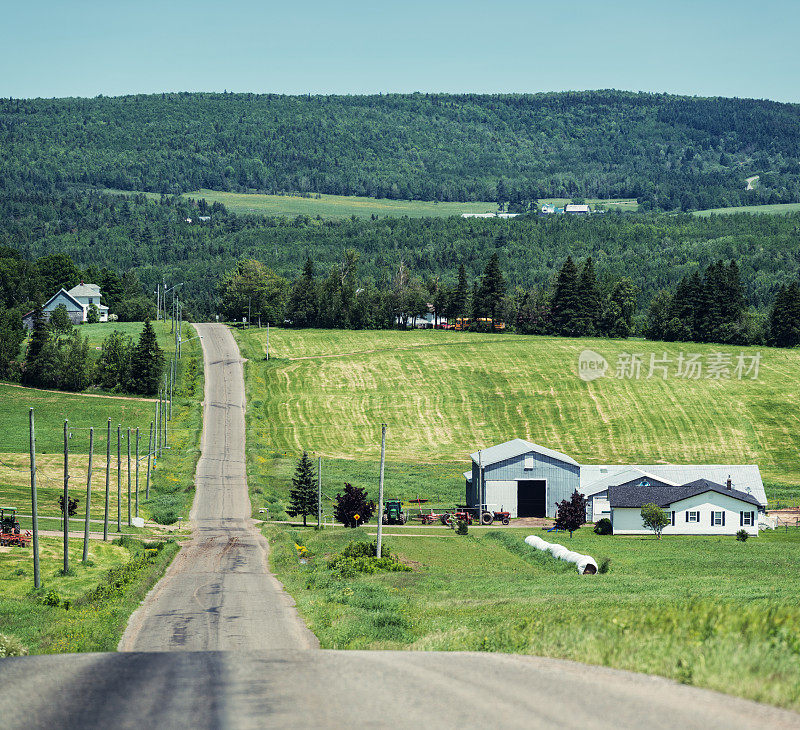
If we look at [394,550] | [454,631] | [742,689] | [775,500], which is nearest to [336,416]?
[775,500]

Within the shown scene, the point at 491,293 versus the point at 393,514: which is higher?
the point at 491,293

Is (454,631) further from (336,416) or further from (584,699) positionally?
(336,416)

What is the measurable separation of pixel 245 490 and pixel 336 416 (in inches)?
1305

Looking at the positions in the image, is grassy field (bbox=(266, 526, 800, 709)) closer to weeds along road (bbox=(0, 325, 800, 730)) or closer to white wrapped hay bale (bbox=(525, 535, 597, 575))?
white wrapped hay bale (bbox=(525, 535, 597, 575))

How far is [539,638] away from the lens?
18.2 meters

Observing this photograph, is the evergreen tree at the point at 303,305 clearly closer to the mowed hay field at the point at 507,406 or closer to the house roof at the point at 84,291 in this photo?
the mowed hay field at the point at 507,406

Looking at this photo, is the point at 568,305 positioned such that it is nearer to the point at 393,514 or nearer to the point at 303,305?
the point at 303,305

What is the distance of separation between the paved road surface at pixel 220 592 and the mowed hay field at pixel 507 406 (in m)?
13.7

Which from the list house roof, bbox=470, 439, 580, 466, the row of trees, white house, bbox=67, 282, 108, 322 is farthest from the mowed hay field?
white house, bbox=67, 282, 108, 322

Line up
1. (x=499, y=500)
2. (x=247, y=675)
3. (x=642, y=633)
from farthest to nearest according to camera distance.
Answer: (x=499, y=500), (x=642, y=633), (x=247, y=675)

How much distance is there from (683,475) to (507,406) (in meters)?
39.8

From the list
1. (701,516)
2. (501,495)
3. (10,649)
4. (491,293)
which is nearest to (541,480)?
(501,495)

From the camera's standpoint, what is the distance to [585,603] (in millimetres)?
27312

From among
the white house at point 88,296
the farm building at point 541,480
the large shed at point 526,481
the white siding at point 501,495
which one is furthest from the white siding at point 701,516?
the white house at point 88,296
